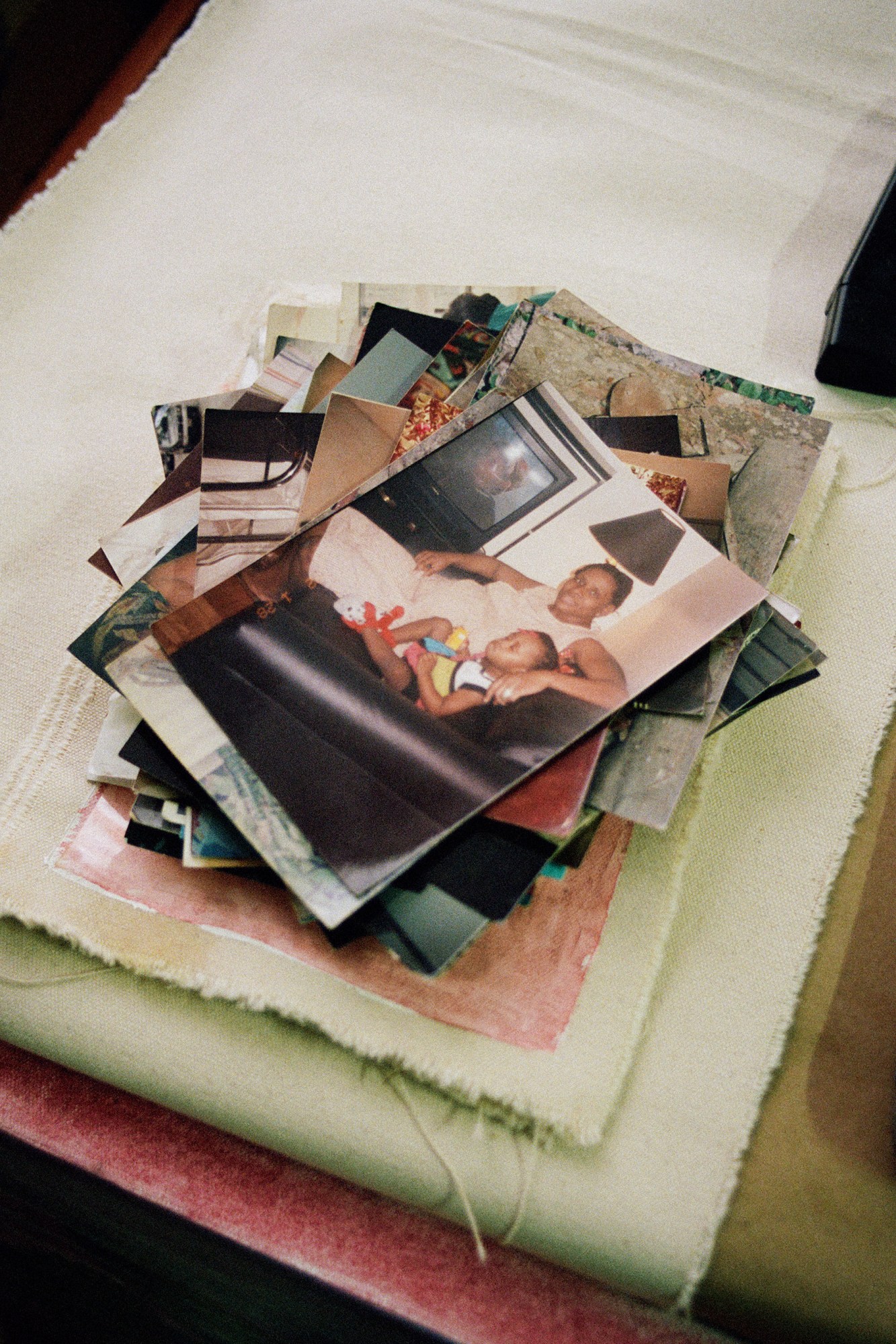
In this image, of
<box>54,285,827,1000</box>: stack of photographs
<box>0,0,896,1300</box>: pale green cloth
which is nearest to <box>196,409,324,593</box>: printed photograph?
<box>54,285,827,1000</box>: stack of photographs

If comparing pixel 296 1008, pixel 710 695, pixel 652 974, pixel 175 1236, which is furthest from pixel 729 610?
pixel 175 1236

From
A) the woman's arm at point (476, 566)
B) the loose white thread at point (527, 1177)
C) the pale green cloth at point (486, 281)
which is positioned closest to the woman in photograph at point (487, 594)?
the woman's arm at point (476, 566)

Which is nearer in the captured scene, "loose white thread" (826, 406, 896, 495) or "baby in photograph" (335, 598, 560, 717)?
"baby in photograph" (335, 598, 560, 717)

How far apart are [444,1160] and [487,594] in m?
0.32

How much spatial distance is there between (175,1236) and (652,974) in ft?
1.15

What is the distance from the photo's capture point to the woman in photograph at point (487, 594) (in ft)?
1.59

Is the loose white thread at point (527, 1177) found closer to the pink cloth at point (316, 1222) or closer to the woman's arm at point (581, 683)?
the pink cloth at point (316, 1222)

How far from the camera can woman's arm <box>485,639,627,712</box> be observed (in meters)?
0.48

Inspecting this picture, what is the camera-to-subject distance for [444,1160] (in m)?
0.45

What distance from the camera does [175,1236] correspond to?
0.53 m

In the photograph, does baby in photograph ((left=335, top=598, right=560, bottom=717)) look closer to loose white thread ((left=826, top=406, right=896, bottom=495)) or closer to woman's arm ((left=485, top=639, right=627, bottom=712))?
woman's arm ((left=485, top=639, right=627, bottom=712))

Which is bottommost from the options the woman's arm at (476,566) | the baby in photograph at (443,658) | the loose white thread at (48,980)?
the loose white thread at (48,980)

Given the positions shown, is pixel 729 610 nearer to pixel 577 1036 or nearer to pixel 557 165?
pixel 577 1036

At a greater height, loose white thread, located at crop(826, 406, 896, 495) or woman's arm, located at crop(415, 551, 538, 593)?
woman's arm, located at crop(415, 551, 538, 593)
